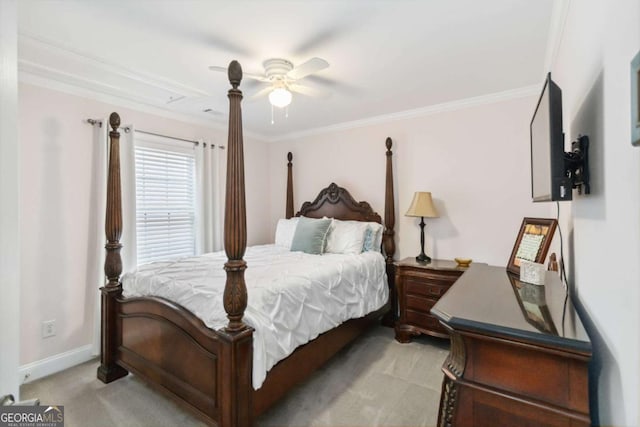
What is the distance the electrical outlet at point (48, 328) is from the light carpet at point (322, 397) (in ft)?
1.11

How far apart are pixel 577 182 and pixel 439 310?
28.4 inches

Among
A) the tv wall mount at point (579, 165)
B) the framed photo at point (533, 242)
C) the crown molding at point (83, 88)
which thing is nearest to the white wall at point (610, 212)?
the tv wall mount at point (579, 165)

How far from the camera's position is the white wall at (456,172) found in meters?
2.86

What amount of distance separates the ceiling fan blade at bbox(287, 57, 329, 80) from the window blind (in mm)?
1940

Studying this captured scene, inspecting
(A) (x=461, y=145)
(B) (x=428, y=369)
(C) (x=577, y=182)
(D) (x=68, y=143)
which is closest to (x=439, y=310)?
(C) (x=577, y=182)

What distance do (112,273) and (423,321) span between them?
9.15 feet

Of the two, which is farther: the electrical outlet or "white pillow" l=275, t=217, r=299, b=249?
"white pillow" l=275, t=217, r=299, b=249

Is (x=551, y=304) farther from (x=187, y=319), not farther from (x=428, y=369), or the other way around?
(x=187, y=319)

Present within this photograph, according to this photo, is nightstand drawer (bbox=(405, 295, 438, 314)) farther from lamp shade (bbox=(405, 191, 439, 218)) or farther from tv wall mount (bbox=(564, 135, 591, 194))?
tv wall mount (bbox=(564, 135, 591, 194))

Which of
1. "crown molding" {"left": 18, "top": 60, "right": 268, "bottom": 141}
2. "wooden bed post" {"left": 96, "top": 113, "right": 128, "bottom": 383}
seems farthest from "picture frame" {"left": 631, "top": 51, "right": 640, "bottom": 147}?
"crown molding" {"left": 18, "top": 60, "right": 268, "bottom": 141}

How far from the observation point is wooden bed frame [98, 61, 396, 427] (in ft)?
5.23

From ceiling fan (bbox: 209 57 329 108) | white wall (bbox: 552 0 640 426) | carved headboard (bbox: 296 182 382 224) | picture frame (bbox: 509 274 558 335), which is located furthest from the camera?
carved headboard (bbox: 296 182 382 224)

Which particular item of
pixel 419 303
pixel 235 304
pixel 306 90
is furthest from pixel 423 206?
pixel 235 304

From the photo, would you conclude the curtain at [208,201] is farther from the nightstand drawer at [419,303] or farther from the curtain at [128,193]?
the nightstand drawer at [419,303]
